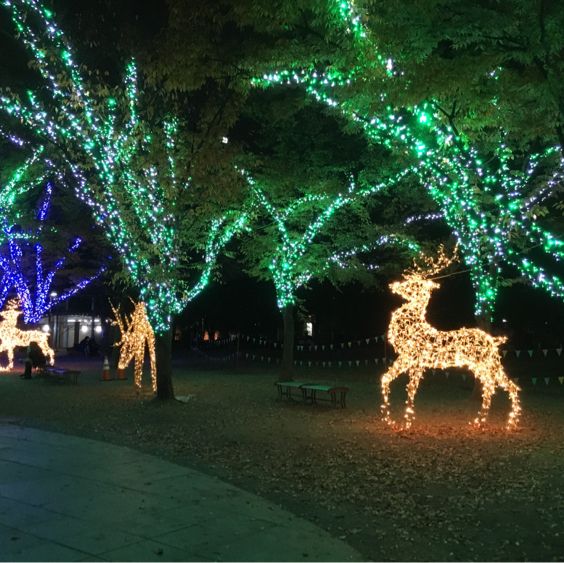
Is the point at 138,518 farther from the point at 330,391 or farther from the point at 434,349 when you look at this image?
the point at 330,391

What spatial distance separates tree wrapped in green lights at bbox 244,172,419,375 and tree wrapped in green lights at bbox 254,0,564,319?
10.6ft

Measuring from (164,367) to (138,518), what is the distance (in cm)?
956

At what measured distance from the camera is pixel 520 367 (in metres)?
24.8

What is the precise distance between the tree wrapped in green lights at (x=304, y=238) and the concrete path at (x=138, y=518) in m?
10.0

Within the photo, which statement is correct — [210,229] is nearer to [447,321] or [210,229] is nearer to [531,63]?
[531,63]

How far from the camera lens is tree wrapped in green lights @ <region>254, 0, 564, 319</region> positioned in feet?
27.2

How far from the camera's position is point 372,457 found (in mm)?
8719

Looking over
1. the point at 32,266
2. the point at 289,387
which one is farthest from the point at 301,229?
Answer: the point at 32,266

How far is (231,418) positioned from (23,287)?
20213 millimetres

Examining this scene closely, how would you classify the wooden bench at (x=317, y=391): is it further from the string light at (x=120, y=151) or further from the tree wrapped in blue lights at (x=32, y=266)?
the tree wrapped in blue lights at (x=32, y=266)

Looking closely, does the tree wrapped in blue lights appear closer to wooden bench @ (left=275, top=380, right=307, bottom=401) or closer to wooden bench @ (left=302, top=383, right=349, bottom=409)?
wooden bench @ (left=275, top=380, right=307, bottom=401)

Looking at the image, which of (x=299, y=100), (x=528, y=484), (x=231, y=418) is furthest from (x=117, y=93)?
(x=528, y=484)

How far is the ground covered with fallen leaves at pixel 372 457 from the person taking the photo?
5629 mm

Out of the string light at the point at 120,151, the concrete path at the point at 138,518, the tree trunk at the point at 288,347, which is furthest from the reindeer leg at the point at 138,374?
the concrete path at the point at 138,518
